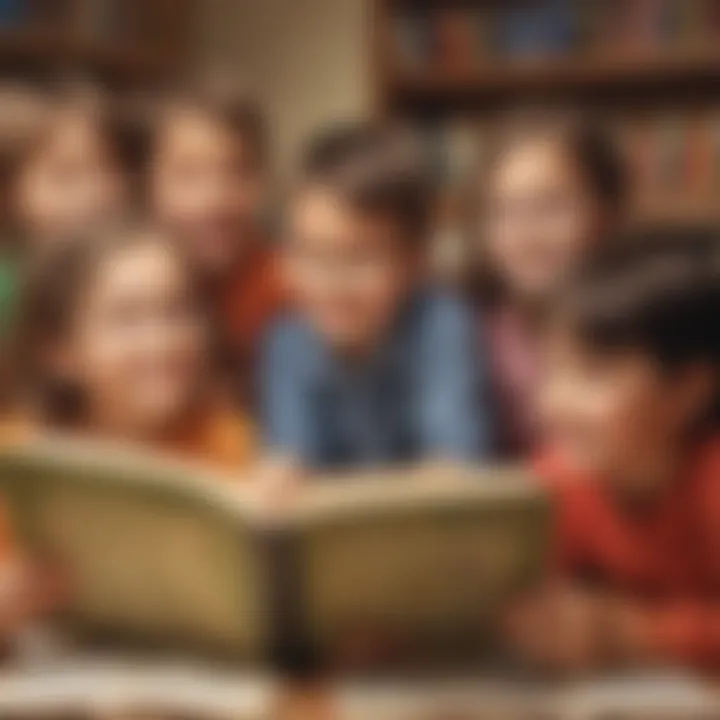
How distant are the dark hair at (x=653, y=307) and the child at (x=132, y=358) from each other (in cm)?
21

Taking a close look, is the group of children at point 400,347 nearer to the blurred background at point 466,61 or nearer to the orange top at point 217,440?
Result: the orange top at point 217,440

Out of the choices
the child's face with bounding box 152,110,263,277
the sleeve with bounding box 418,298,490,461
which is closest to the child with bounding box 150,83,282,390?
the child's face with bounding box 152,110,263,277

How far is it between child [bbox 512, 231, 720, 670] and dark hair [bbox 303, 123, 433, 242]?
0.15 meters

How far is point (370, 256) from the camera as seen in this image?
82cm

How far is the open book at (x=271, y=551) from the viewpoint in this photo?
64cm

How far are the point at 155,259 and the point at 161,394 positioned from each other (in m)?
0.08

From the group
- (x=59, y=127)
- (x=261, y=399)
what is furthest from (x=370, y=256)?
(x=59, y=127)

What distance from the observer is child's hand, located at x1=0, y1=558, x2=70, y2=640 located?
2.26 ft

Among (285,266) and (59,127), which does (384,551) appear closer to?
(285,266)

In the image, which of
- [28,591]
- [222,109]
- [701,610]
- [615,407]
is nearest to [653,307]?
[615,407]

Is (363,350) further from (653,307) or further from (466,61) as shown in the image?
(466,61)

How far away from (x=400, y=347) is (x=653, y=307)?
0.57 ft

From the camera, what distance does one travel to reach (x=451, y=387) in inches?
32.8

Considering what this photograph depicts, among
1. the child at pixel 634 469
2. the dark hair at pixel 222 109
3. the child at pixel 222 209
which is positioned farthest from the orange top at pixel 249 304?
the child at pixel 634 469
